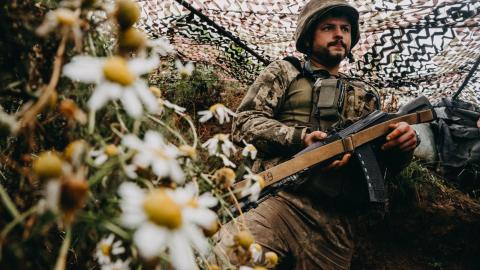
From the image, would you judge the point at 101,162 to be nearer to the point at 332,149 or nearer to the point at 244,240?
the point at 244,240

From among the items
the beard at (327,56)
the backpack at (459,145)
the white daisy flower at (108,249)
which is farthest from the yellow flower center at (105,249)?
the backpack at (459,145)

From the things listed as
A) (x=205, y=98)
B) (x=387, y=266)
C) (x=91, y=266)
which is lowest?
(x=387, y=266)

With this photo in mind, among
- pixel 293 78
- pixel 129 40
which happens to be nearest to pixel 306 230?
pixel 293 78

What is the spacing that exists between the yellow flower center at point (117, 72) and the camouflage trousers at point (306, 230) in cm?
141

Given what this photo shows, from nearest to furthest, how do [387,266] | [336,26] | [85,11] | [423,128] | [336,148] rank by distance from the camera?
[85,11]
[336,148]
[336,26]
[387,266]
[423,128]

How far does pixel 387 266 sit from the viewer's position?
278 cm

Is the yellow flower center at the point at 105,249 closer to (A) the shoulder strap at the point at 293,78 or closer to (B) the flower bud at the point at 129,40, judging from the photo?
(B) the flower bud at the point at 129,40

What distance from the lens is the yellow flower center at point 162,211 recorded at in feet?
0.98

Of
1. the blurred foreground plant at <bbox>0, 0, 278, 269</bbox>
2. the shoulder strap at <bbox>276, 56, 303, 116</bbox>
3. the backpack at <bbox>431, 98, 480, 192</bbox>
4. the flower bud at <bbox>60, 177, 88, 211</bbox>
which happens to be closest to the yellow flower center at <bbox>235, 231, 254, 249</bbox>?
the blurred foreground plant at <bbox>0, 0, 278, 269</bbox>

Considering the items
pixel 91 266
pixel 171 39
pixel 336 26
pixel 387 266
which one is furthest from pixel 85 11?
pixel 387 266

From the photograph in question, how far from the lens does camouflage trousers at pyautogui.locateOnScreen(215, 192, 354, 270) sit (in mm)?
1743

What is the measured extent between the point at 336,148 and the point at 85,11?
1.26m

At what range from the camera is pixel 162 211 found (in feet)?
0.98

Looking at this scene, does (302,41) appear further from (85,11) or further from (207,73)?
(85,11)
